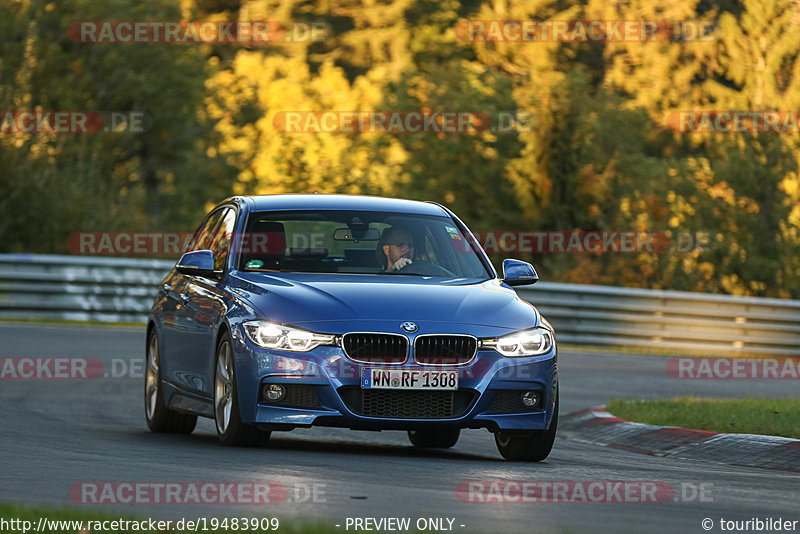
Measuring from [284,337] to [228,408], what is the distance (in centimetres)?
78

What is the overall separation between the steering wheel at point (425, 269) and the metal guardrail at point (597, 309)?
1388 cm

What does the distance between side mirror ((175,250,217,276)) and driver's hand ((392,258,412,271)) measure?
122 centimetres

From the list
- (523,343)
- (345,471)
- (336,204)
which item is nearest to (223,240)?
(336,204)

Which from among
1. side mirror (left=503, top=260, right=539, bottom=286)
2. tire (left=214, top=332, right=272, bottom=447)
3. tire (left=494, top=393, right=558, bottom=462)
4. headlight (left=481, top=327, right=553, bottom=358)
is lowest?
tire (left=494, top=393, right=558, bottom=462)

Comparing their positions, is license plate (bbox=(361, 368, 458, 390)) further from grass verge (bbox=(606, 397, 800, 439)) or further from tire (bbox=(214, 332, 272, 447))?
grass verge (bbox=(606, 397, 800, 439))

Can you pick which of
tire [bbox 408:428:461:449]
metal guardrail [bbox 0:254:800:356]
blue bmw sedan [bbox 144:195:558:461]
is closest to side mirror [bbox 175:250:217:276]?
blue bmw sedan [bbox 144:195:558:461]

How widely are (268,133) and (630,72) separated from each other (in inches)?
496

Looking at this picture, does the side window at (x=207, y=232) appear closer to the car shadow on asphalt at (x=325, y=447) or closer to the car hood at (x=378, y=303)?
the car shadow on asphalt at (x=325, y=447)

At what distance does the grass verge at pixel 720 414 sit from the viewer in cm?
1303

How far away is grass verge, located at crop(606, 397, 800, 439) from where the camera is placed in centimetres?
1303

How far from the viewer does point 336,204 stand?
39.2 ft

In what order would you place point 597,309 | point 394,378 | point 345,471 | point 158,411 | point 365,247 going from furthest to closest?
point 597,309
point 158,411
point 365,247
point 394,378
point 345,471

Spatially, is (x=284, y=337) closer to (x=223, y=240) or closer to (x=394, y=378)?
(x=394, y=378)

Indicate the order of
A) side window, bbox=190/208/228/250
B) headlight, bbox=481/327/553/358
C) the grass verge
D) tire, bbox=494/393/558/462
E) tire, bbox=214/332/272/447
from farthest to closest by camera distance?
the grass verge, side window, bbox=190/208/228/250, tire, bbox=494/393/558/462, tire, bbox=214/332/272/447, headlight, bbox=481/327/553/358
